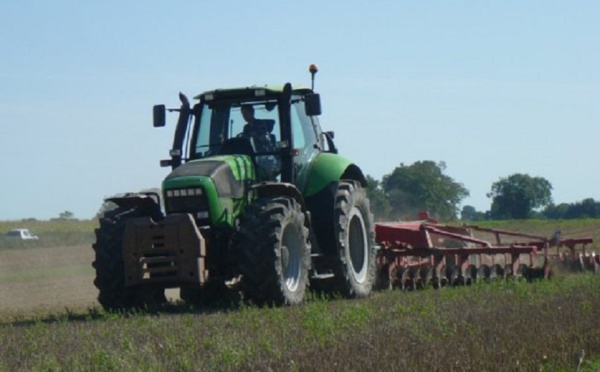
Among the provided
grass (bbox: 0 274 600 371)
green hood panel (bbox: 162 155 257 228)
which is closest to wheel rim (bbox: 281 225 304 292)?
grass (bbox: 0 274 600 371)

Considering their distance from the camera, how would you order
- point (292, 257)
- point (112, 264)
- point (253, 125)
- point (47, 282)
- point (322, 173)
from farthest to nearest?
1. point (47, 282)
2. point (322, 173)
3. point (253, 125)
4. point (292, 257)
5. point (112, 264)

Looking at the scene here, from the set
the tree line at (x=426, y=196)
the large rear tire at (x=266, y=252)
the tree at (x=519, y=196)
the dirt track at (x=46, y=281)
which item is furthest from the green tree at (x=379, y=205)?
the tree at (x=519, y=196)

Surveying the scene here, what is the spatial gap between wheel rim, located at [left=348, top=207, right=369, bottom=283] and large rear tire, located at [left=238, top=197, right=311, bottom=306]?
2179mm

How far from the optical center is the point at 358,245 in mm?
15492

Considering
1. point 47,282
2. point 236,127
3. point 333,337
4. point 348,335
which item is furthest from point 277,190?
point 47,282

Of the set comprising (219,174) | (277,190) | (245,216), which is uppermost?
(219,174)

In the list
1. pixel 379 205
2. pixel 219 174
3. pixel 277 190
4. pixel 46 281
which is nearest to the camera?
pixel 219 174

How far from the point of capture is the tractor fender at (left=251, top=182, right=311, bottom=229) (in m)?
13.2

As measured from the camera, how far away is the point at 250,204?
520 inches

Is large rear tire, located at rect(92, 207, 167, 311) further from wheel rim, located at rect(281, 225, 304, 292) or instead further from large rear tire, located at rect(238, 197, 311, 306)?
wheel rim, located at rect(281, 225, 304, 292)

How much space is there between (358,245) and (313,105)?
2.14 meters

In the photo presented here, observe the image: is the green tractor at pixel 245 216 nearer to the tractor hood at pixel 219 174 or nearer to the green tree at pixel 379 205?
the tractor hood at pixel 219 174

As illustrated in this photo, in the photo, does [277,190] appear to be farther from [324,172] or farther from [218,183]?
[324,172]

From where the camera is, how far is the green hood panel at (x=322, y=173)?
14.6m
